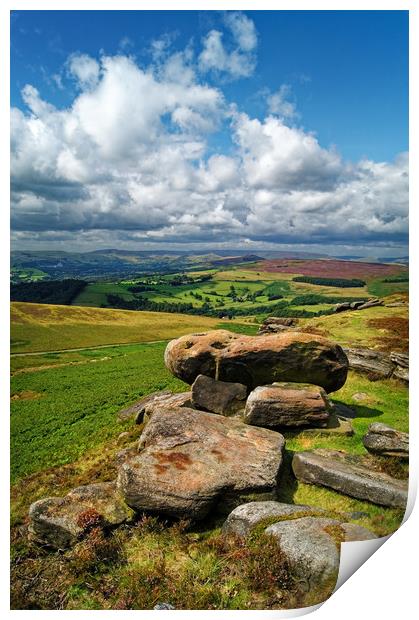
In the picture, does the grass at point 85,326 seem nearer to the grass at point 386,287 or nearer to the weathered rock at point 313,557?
the weathered rock at point 313,557

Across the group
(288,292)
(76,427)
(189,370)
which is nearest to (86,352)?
(76,427)

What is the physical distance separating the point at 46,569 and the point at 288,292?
133ft

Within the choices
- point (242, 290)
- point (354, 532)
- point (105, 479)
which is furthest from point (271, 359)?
point (242, 290)

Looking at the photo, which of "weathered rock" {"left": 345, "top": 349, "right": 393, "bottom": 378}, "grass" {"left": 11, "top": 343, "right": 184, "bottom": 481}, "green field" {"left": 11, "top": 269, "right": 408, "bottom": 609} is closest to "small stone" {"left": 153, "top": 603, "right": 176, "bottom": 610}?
"green field" {"left": 11, "top": 269, "right": 408, "bottom": 609}

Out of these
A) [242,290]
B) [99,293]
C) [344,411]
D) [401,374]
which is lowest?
[344,411]

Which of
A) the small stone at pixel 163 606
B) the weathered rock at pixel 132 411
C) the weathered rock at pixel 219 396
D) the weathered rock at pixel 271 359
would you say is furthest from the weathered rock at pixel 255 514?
the weathered rock at pixel 132 411

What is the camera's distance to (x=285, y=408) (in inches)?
628

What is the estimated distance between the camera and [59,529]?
33.8ft

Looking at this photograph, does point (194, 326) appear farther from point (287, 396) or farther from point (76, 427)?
point (287, 396)

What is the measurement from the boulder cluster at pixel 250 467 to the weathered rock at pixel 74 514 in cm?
3

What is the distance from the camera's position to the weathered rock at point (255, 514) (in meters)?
9.95

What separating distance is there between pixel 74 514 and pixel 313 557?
6.55 m

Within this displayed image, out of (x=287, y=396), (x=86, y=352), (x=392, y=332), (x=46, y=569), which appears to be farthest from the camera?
(x=86, y=352)

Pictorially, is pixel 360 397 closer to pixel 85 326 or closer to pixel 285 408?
pixel 285 408
